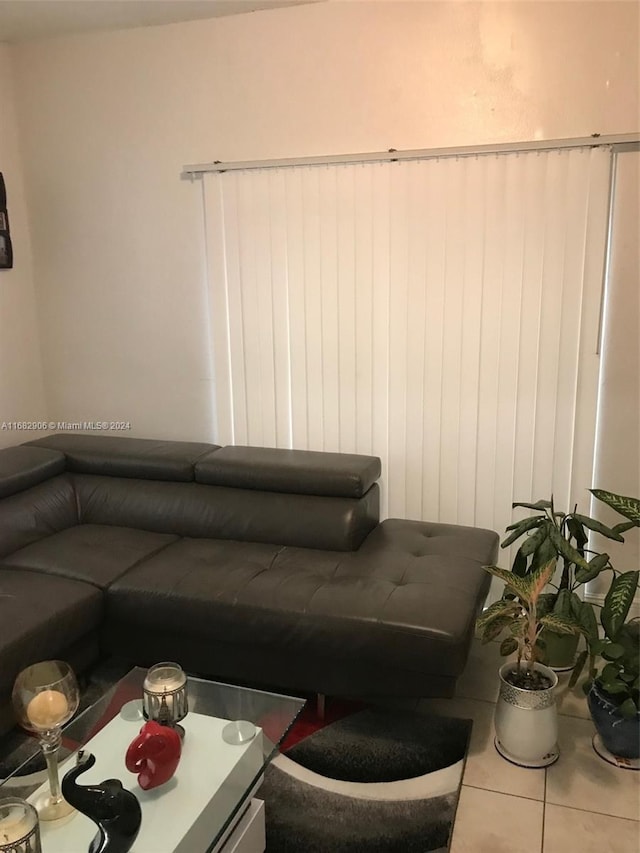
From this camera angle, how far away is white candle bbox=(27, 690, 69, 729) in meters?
1.54

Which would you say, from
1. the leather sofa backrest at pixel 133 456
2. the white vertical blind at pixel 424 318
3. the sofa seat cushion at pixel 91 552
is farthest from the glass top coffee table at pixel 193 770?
the white vertical blind at pixel 424 318

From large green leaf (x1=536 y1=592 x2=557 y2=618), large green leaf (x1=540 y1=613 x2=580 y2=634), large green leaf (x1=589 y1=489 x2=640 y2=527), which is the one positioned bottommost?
large green leaf (x1=536 y1=592 x2=557 y2=618)

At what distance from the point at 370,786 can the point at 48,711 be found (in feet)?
3.24

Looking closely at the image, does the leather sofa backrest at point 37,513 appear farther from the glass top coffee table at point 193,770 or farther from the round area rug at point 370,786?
the round area rug at point 370,786

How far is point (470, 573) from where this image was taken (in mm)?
2430

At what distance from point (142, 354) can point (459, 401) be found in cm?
158

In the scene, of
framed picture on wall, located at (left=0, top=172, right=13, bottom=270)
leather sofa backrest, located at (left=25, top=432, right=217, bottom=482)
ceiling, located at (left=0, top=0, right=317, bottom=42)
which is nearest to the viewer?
ceiling, located at (left=0, top=0, right=317, bottom=42)

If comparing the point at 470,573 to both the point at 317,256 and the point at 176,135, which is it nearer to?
the point at 317,256

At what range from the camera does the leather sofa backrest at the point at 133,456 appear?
3.00 m

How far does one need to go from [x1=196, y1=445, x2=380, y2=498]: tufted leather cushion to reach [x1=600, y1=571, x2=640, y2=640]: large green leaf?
3.30 feet

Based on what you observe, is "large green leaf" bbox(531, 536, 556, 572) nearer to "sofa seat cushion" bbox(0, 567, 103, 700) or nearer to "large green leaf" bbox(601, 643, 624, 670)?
"large green leaf" bbox(601, 643, 624, 670)

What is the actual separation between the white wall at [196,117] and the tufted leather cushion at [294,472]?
51 centimetres

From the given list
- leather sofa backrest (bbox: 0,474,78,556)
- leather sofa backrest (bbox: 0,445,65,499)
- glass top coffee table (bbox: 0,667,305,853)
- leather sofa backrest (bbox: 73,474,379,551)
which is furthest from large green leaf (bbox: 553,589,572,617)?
leather sofa backrest (bbox: 0,445,65,499)

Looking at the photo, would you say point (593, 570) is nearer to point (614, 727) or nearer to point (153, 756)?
point (614, 727)
